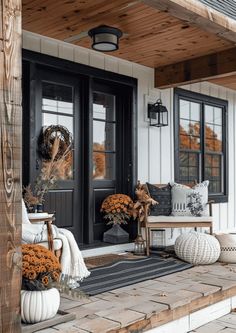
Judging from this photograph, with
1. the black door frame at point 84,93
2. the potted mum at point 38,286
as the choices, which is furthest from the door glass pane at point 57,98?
the potted mum at point 38,286

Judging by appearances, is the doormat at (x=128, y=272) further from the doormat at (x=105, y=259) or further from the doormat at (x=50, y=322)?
the doormat at (x=50, y=322)

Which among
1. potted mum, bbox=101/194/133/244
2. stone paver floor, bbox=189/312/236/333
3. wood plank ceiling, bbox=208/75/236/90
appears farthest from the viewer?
wood plank ceiling, bbox=208/75/236/90

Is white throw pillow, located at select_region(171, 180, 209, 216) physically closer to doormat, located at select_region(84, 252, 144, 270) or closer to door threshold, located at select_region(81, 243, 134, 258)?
door threshold, located at select_region(81, 243, 134, 258)

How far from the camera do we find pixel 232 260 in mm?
4371

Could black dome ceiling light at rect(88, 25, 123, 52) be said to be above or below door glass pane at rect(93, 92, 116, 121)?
above

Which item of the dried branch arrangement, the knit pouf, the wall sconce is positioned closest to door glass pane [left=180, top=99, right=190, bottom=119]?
the wall sconce

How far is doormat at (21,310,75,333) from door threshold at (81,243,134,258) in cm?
196

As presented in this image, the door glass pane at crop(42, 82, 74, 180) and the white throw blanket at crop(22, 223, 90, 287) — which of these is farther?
the door glass pane at crop(42, 82, 74, 180)

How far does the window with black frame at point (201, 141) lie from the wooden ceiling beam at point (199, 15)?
7.80ft

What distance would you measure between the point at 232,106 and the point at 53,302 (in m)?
5.36

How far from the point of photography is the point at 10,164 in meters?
2.18

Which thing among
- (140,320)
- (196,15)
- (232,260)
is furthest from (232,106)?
(140,320)

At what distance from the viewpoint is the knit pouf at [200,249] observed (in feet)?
13.9

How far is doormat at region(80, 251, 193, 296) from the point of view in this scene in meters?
3.37
